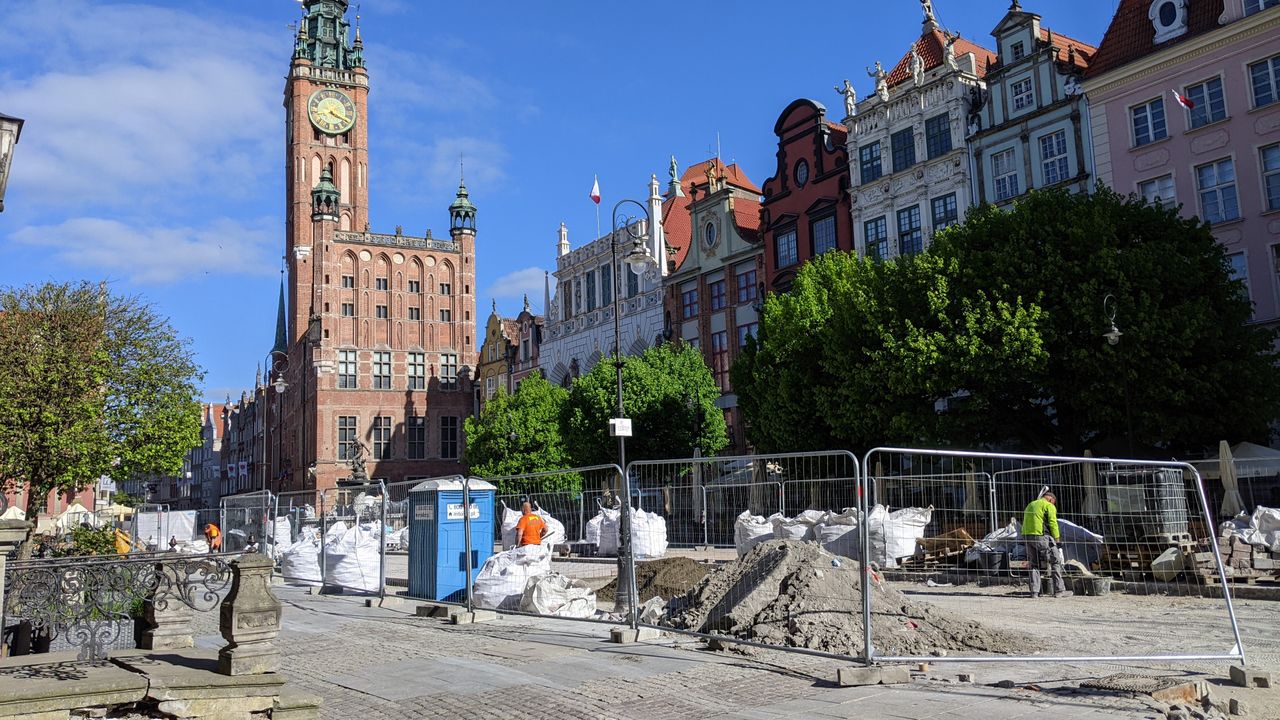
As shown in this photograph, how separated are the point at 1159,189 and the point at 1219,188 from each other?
1682 mm

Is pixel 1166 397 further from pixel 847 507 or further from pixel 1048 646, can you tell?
pixel 1048 646

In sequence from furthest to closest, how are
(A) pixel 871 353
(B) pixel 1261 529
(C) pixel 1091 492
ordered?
(A) pixel 871 353
(B) pixel 1261 529
(C) pixel 1091 492

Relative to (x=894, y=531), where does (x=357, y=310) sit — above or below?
above

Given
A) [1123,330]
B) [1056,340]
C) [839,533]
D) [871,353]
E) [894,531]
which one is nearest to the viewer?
[894,531]

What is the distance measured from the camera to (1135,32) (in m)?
31.6

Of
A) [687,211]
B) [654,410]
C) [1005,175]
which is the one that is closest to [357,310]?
[687,211]

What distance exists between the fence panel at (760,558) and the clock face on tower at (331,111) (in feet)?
207

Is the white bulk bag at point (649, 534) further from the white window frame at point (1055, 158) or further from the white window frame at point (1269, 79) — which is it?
the white window frame at point (1269, 79)

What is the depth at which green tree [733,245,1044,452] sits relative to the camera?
25.7 m

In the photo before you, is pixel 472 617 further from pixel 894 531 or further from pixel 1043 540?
pixel 1043 540

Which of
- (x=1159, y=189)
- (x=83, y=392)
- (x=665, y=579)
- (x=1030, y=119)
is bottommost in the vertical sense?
(x=665, y=579)

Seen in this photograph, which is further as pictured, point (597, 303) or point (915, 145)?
point (597, 303)

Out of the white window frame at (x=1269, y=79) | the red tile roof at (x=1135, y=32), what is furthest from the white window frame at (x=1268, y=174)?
the red tile roof at (x=1135, y=32)

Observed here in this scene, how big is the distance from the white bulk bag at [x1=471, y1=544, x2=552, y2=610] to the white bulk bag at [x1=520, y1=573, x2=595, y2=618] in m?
0.17
